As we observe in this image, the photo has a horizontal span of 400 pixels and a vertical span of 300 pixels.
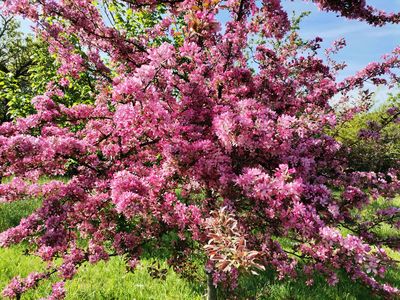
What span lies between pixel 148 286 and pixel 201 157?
350cm

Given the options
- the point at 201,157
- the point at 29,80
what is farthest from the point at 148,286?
the point at 29,80

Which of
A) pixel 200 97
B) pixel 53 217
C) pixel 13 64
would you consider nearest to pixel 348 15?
pixel 200 97

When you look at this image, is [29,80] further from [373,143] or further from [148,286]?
[373,143]

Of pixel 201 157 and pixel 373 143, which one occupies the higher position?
pixel 201 157

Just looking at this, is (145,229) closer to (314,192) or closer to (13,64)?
(314,192)

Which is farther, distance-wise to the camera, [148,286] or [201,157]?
[148,286]

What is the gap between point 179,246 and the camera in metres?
3.96

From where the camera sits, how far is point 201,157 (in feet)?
10.6

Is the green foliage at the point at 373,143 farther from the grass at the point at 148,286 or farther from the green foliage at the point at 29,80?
the green foliage at the point at 29,80

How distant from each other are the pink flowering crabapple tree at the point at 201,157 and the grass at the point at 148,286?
1127 millimetres

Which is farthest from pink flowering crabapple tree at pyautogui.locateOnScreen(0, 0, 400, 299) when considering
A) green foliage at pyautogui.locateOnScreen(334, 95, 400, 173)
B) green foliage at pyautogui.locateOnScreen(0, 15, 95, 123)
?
green foliage at pyautogui.locateOnScreen(0, 15, 95, 123)

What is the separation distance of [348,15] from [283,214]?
8.81 ft

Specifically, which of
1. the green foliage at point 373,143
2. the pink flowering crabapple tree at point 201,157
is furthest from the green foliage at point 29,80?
the green foliage at point 373,143

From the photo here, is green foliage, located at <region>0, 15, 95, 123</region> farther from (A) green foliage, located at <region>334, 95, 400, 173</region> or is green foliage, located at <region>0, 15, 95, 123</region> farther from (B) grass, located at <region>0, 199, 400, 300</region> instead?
(A) green foliage, located at <region>334, 95, 400, 173</region>
